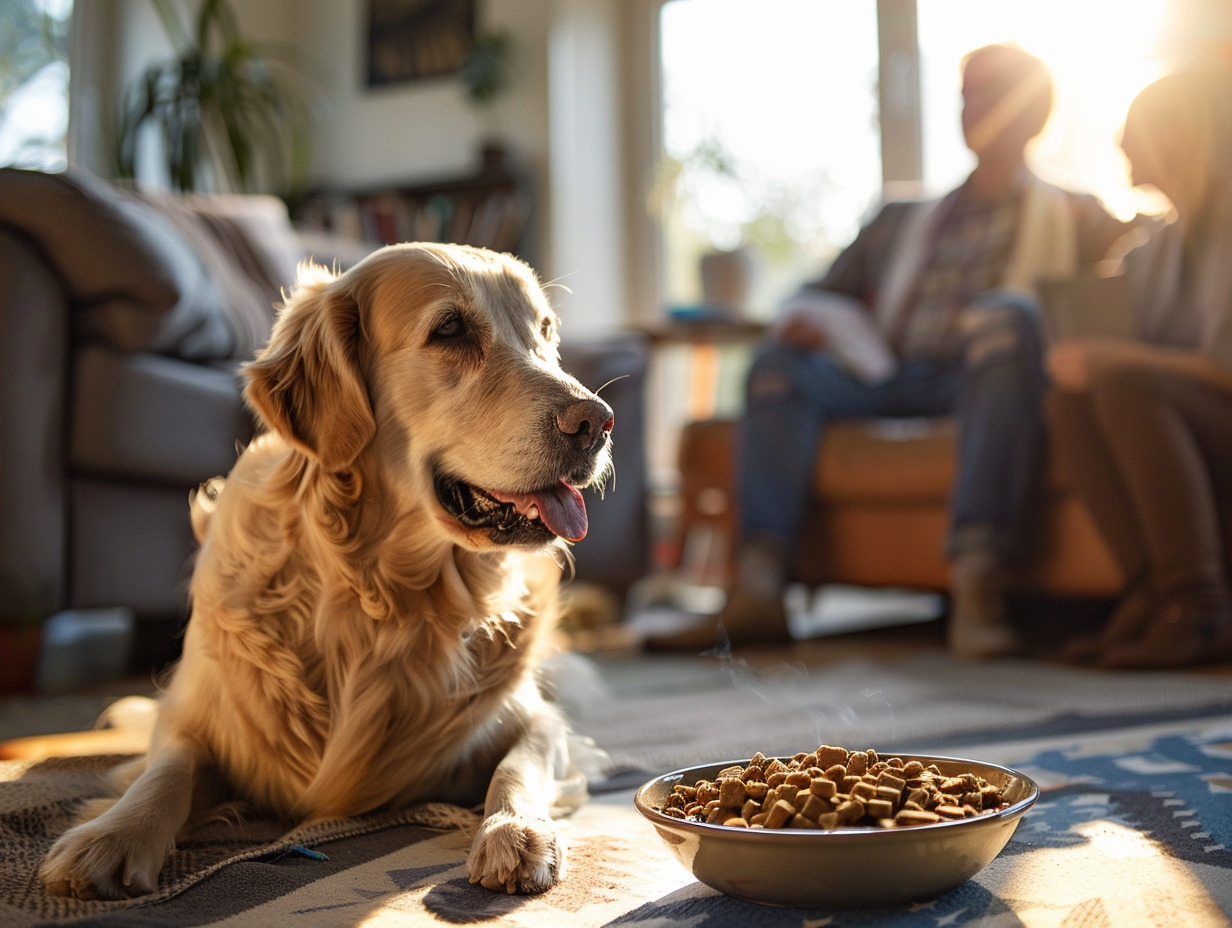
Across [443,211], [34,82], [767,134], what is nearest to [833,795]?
[443,211]

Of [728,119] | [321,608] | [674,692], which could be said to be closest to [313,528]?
[321,608]

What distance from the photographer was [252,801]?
117cm

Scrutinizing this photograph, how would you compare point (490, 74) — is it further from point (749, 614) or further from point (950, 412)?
point (749, 614)

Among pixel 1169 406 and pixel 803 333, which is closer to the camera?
pixel 1169 406

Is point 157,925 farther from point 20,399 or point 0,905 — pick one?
point 20,399

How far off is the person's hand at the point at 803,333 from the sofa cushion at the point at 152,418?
1.38 metres

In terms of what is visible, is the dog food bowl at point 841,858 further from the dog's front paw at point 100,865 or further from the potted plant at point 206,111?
the potted plant at point 206,111

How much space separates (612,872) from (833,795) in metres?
0.24

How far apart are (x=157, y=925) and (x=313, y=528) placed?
0.43 m

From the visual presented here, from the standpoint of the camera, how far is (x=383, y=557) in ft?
3.82

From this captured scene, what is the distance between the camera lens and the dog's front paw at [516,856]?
0.93 metres

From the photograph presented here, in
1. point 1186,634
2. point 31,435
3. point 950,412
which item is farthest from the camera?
point 950,412

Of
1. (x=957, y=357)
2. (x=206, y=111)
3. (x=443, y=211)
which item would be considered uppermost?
(x=206, y=111)

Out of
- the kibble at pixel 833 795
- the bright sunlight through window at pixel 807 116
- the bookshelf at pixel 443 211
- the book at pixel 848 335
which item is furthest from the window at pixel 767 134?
the kibble at pixel 833 795
